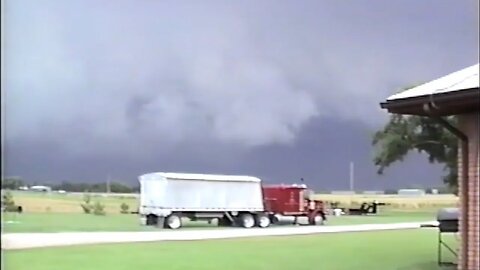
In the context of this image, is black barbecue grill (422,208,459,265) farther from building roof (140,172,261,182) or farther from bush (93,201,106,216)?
bush (93,201,106,216)

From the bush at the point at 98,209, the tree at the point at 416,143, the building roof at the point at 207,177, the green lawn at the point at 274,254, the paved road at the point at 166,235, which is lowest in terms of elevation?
the green lawn at the point at 274,254

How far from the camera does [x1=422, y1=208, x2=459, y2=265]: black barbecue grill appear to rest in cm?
414

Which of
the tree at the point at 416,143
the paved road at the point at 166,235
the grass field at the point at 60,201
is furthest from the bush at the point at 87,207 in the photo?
the tree at the point at 416,143

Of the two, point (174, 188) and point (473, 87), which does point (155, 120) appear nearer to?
point (174, 188)

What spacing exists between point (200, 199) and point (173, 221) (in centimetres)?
18

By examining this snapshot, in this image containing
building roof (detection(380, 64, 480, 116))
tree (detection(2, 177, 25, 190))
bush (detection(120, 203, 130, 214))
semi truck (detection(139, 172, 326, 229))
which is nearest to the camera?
tree (detection(2, 177, 25, 190))

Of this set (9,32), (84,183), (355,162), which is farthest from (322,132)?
(9,32)

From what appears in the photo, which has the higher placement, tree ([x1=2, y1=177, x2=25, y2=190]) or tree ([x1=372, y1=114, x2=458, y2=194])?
tree ([x1=372, y1=114, x2=458, y2=194])

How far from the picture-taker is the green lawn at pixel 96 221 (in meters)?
3.41

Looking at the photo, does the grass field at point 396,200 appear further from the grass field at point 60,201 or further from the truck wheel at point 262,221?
the grass field at point 60,201

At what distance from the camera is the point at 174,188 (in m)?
4.18

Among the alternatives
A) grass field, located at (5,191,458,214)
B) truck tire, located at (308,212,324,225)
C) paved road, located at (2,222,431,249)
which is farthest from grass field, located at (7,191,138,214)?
truck tire, located at (308,212,324,225)

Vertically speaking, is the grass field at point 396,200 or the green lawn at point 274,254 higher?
the grass field at point 396,200

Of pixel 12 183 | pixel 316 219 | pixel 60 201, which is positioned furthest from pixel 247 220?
pixel 12 183
